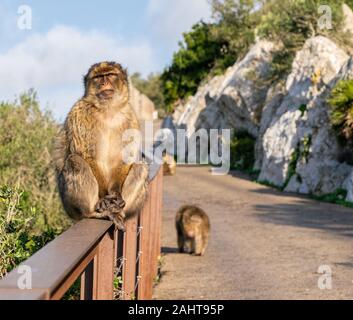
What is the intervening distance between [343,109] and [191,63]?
2129 centimetres

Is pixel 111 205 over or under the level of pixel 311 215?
over

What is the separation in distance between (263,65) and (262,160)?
3.95m

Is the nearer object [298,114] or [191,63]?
[298,114]

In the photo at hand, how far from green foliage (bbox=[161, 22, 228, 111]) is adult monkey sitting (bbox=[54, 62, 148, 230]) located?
94.3 feet

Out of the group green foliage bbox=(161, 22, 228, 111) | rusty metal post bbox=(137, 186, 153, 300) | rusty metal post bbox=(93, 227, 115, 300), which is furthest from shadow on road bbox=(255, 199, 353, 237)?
green foliage bbox=(161, 22, 228, 111)

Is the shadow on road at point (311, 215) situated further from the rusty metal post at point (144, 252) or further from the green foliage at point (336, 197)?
the rusty metal post at point (144, 252)

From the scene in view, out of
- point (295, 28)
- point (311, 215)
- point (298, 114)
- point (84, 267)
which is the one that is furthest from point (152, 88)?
point (84, 267)

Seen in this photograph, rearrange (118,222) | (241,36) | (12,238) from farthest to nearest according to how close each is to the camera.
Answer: (241,36) < (12,238) < (118,222)

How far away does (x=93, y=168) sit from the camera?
17.1ft

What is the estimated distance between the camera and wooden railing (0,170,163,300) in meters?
2.04

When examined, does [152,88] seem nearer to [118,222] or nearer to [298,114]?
[298,114]

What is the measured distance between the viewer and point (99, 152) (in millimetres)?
5332

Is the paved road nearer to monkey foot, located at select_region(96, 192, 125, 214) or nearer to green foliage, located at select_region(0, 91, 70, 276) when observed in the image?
green foliage, located at select_region(0, 91, 70, 276)

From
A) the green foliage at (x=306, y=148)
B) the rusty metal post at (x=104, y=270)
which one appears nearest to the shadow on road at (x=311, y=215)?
the green foliage at (x=306, y=148)
